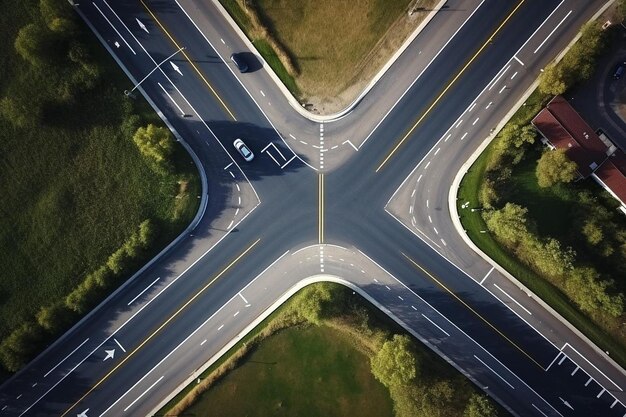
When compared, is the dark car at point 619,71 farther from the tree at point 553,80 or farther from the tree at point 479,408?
the tree at point 479,408

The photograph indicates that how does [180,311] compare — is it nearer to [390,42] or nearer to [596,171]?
[390,42]

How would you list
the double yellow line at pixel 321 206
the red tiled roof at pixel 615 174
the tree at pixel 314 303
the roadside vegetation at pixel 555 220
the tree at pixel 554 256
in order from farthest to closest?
the double yellow line at pixel 321 206 → the red tiled roof at pixel 615 174 → the roadside vegetation at pixel 555 220 → the tree at pixel 554 256 → the tree at pixel 314 303

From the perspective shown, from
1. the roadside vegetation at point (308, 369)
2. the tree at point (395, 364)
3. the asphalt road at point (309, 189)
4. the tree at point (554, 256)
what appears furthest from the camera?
the asphalt road at point (309, 189)

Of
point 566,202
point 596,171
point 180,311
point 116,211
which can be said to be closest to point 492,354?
point 566,202

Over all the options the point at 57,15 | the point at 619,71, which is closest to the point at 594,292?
the point at 619,71

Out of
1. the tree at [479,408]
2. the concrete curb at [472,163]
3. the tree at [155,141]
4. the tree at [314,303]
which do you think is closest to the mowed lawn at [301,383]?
the tree at [314,303]

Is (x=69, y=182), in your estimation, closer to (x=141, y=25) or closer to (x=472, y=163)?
(x=141, y=25)
